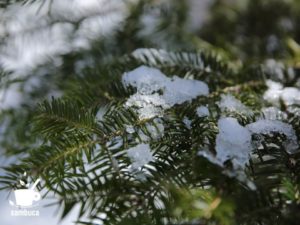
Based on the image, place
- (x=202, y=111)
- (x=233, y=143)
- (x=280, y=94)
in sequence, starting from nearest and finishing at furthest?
(x=233, y=143), (x=202, y=111), (x=280, y=94)

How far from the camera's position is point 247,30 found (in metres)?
1.16

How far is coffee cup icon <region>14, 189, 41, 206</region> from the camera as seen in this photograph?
49 centimetres

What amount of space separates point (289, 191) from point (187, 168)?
104 millimetres

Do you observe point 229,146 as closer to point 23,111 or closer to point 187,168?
point 187,168

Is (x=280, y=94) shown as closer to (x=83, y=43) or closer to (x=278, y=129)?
(x=278, y=129)

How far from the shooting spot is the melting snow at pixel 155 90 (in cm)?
55

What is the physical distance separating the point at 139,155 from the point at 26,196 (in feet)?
0.45

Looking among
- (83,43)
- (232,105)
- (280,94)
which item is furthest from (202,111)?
(83,43)

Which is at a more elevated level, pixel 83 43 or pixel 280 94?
pixel 83 43

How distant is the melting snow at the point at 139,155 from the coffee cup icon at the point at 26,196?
0.38 ft

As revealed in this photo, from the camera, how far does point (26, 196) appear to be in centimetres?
50

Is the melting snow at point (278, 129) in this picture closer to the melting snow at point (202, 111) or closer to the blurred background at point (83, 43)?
the melting snow at point (202, 111)

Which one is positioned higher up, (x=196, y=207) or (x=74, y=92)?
(x=74, y=92)

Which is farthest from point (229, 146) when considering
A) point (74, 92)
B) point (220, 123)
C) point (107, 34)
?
point (107, 34)
